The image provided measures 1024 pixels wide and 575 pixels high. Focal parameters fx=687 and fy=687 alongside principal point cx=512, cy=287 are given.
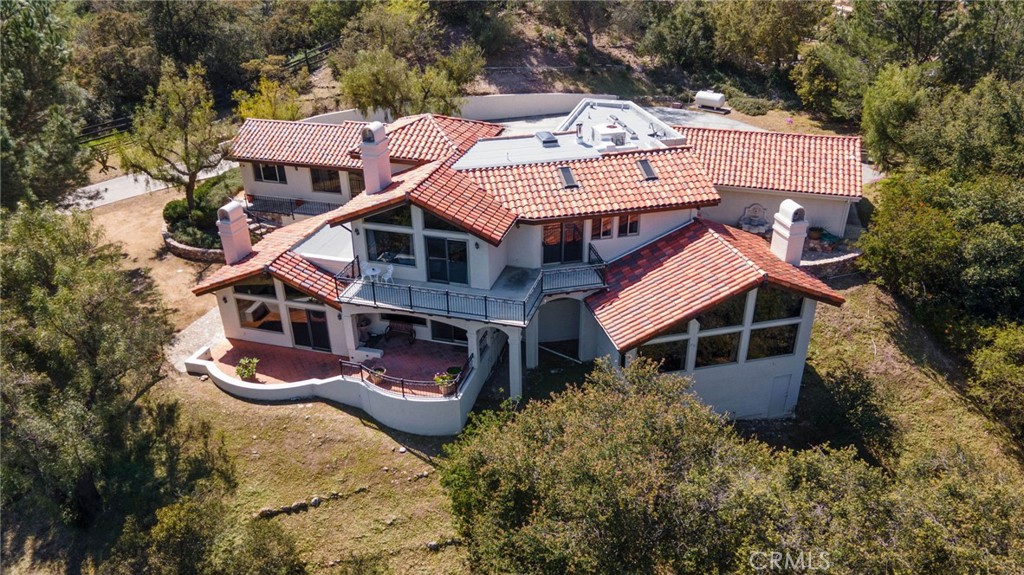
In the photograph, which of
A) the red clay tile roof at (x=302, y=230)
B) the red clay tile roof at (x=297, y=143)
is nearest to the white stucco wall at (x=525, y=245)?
the red clay tile roof at (x=302, y=230)

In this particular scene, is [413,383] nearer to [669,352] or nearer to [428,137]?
[669,352]

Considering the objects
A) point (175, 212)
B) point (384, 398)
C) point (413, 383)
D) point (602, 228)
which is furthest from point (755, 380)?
point (175, 212)

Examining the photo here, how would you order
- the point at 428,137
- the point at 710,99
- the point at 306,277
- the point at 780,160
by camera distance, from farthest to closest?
the point at 710,99
the point at 428,137
the point at 780,160
the point at 306,277

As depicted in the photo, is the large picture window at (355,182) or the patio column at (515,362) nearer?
the patio column at (515,362)

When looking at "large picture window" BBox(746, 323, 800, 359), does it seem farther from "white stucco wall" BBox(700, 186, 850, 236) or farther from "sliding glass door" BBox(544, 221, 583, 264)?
"white stucco wall" BBox(700, 186, 850, 236)

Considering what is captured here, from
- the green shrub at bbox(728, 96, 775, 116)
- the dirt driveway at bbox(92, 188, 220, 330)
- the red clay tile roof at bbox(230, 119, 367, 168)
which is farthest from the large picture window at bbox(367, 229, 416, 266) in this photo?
the green shrub at bbox(728, 96, 775, 116)

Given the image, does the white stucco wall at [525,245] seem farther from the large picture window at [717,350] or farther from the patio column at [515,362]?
the large picture window at [717,350]
